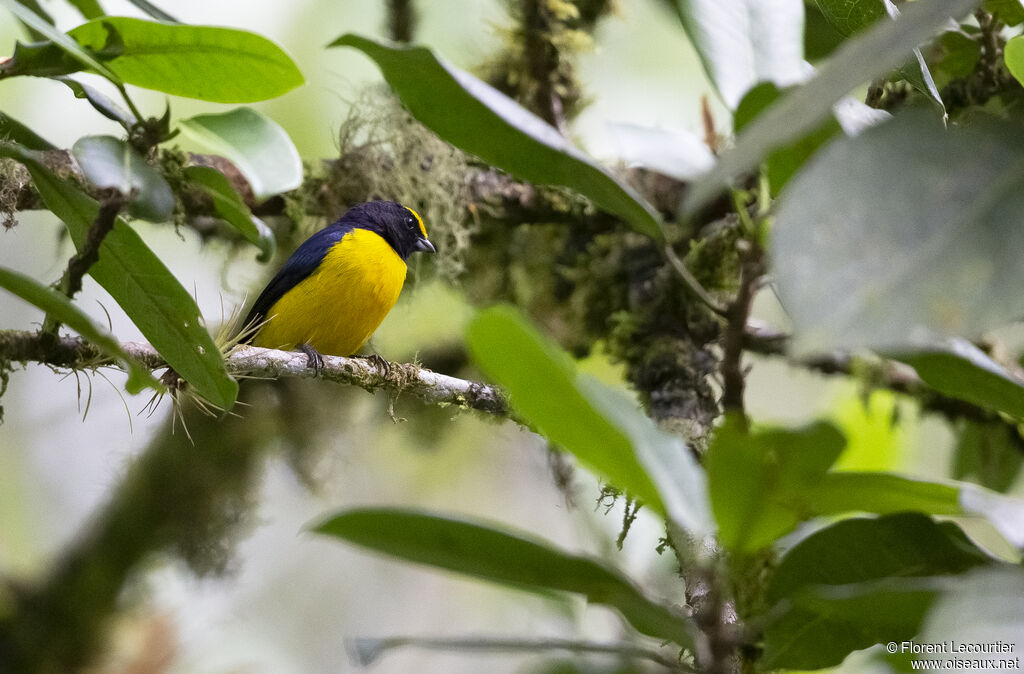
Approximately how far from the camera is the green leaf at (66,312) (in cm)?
122

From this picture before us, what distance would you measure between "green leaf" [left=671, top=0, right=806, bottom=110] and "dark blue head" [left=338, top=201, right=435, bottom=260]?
6.12 ft

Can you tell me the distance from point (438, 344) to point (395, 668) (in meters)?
3.33

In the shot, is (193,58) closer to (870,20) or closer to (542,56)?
(870,20)

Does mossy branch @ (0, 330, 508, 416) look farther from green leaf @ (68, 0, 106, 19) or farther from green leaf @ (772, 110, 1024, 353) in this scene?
green leaf @ (772, 110, 1024, 353)

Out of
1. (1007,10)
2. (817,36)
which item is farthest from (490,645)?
(817,36)

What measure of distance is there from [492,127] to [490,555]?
24.5 inches

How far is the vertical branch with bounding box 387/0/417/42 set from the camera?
3.55 meters

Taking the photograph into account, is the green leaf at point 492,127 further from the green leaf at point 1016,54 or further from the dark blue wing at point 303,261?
the dark blue wing at point 303,261

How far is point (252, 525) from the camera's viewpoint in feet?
13.7

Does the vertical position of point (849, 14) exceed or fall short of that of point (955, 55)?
it exceeds it

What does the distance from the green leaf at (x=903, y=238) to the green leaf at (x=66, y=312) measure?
3.03 ft

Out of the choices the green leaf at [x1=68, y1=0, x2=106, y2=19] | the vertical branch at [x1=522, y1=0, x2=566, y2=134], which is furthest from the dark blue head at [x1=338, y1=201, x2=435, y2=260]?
the green leaf at [x1=68, y1=0, x2=106, y2=19]

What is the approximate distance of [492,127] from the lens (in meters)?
1.27

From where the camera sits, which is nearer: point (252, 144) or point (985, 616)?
point (985, 616)
